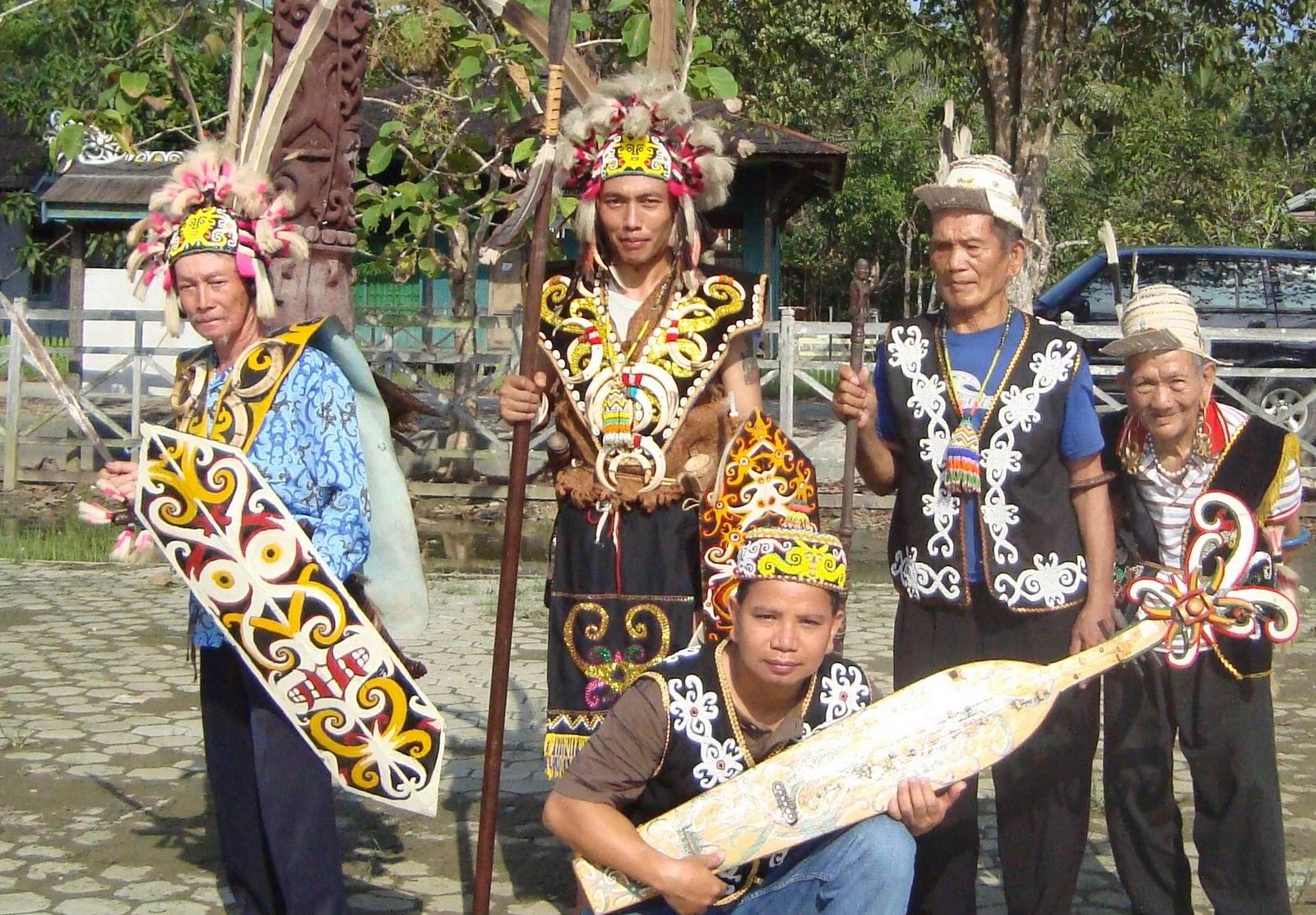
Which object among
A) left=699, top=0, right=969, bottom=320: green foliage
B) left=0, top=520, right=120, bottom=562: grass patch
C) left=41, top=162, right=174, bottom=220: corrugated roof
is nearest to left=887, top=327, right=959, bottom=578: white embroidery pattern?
left=699, top=0, right=969, bottom=320: green foliage

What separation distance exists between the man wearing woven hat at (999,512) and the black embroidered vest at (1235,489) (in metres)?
0.16

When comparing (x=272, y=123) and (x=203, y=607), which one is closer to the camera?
(x=203, y=607)

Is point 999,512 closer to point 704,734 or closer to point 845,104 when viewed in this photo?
point 704,734

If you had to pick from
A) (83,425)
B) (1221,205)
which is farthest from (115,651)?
(1221,205)

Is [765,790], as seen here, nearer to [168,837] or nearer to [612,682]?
[612,682]

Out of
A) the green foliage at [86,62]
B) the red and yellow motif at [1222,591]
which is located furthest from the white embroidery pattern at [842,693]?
the green foliage at [86,62]

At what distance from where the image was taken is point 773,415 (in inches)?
555

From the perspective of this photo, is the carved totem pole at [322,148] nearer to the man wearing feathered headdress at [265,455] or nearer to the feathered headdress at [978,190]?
the man wearing feathered headdress at [265,455]

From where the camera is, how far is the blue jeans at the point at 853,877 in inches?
107

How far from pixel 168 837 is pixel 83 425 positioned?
1.47m

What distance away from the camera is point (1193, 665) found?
346 cm

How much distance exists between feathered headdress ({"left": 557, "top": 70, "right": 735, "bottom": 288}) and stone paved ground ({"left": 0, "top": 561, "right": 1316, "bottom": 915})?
1.84 metres

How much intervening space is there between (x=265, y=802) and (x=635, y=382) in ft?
4.25

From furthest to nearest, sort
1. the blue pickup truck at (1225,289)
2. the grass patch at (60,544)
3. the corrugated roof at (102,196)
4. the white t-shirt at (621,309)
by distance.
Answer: the corrugated roof at (102,196) < the blue pickup truck at (1225,289) < the grass patch at (60,544) < the white t-shirt at (621,309)
